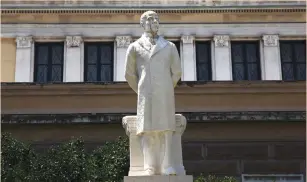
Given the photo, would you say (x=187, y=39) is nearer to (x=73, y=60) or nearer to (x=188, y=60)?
(x=188, y=60)

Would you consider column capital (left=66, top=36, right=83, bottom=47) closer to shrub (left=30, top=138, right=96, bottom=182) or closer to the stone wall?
the stone wall

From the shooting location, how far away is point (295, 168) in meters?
21.4

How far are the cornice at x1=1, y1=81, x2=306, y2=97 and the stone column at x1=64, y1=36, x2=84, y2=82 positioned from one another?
8.95ft

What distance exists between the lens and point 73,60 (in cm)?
2570

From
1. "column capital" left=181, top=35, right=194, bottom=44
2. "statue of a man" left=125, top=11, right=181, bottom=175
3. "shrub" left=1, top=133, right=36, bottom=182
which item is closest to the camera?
"statue of a man" left=125, top=11, right=181, bottom=175

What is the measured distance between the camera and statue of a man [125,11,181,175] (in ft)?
27.8

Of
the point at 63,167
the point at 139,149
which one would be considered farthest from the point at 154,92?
the point at 63,167

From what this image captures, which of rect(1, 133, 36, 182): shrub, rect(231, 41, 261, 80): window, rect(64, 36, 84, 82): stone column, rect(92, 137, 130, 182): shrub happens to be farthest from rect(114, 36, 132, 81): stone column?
rect(1, 133, 36, 182): shrub

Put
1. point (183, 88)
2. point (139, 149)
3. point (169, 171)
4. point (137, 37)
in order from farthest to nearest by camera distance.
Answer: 1. point (137, 37)
2. point (183, 88)
3. point (139, 149)
4. point (169, 171)

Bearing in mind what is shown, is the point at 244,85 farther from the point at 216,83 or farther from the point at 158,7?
the point at 158,7

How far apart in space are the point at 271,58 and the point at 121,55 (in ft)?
23.6

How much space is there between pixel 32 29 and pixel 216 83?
9757 mm

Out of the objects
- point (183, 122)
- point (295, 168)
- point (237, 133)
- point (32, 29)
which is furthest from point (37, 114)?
point (183, 122)

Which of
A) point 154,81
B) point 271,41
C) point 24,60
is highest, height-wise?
point 271,41
